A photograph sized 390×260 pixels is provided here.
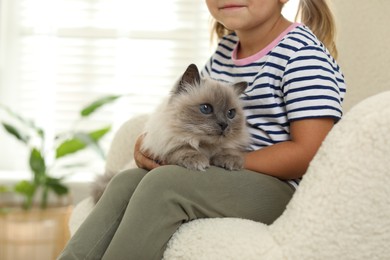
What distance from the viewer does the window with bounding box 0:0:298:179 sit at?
3.59 metres

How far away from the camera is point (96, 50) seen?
3.61m

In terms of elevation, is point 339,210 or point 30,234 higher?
point 339,210

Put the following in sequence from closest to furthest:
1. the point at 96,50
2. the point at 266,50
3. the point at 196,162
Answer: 1. the point at 196,162
2. the point at 266,50
3. the point at 96,50

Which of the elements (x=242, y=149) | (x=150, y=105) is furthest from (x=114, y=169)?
(x=150, y=105)

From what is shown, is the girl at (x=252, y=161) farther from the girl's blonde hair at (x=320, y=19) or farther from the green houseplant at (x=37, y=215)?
the green houseplant at (x=37, y=215)

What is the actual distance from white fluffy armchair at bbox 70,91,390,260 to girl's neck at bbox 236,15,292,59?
0.57 m

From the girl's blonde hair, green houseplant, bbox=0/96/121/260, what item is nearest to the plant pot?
green houseplant, bbox=0/96/121/260

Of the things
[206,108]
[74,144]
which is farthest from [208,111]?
[74,144]

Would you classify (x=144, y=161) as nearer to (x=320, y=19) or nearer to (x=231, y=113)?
(x=231, y=113)

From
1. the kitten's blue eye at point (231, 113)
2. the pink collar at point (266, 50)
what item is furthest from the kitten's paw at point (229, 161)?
the pink collar at point (266, 50)

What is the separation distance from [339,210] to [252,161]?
1.16 ft

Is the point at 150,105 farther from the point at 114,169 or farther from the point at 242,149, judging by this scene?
the point at 242,149

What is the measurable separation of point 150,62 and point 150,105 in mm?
248

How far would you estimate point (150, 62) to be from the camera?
3623 millimetres
